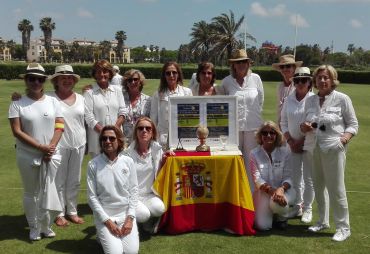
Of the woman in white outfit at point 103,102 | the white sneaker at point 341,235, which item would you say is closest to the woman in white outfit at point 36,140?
the woman in white outfit at point 103,102

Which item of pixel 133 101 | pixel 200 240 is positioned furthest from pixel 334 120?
pixel 133 101

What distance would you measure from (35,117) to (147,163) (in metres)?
1.50

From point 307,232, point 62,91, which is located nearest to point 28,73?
point 62,91

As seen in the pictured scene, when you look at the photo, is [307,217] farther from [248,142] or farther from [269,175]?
[248,142]

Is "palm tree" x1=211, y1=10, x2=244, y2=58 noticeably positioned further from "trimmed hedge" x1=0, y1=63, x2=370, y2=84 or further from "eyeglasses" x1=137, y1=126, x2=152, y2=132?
"eyeglasses" x1=137, y1=126, x2=152, y2=132

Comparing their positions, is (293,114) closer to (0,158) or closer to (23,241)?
(23,241)

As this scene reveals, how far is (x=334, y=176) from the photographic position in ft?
19.2

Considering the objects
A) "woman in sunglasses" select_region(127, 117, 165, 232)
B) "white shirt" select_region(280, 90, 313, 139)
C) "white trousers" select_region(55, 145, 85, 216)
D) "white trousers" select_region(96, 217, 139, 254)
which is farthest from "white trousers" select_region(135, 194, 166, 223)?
"white shirt" select_region(280, 90, 313, 139)

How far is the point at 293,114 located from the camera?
21.4 ft

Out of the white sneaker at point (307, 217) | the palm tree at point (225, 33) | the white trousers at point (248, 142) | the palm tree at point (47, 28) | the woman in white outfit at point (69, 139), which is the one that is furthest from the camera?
the palm tree at point (47, 28)

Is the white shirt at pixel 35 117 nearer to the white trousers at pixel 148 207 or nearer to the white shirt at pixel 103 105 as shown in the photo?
the white shirt at pixel 103 105

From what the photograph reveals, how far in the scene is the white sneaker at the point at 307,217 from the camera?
670 centimetres

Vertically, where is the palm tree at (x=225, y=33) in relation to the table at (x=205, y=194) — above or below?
above

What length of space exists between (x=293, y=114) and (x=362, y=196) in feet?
8.27
